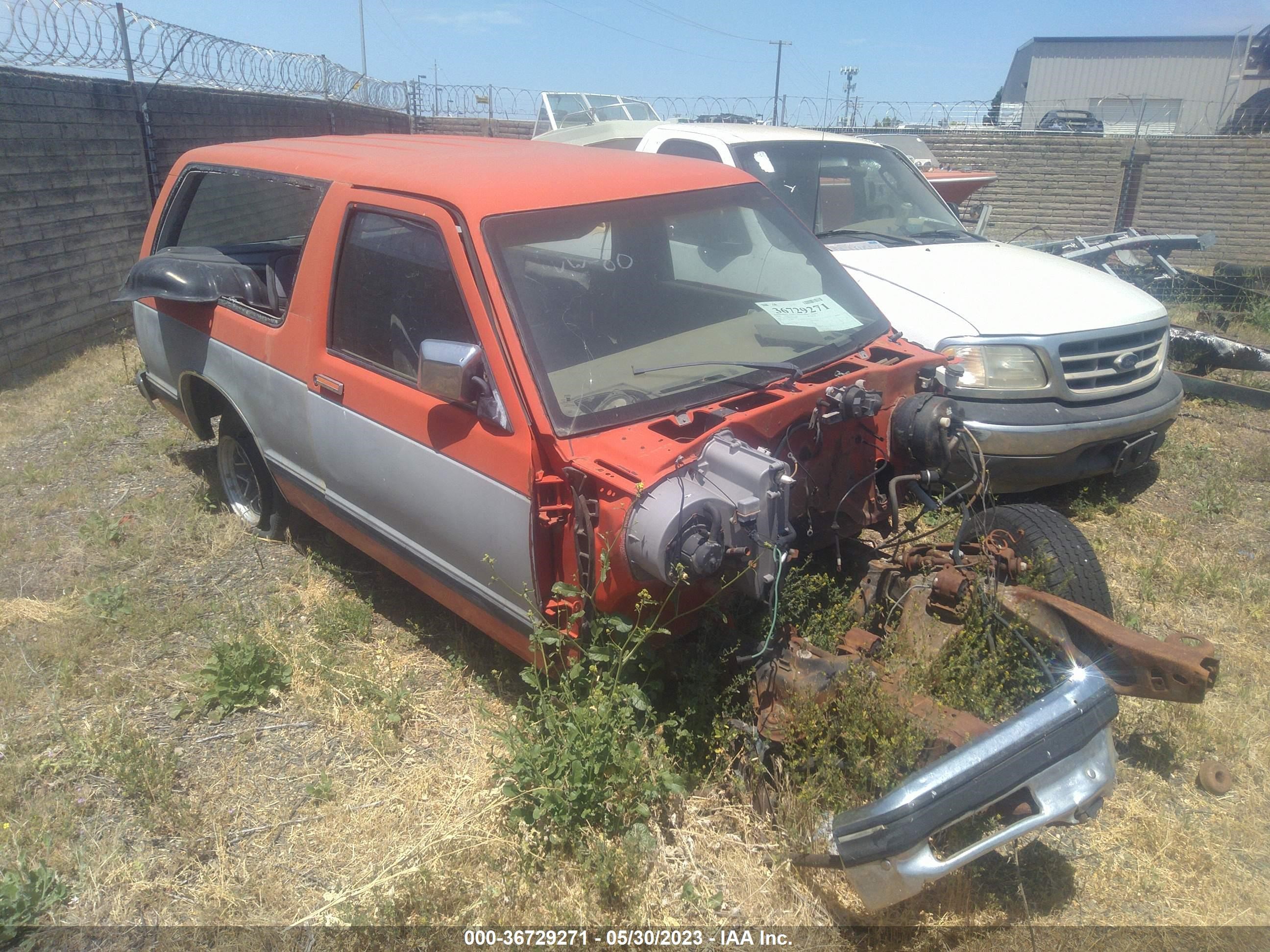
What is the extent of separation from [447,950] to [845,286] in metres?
2.93

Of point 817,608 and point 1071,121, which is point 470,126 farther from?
point 817,608

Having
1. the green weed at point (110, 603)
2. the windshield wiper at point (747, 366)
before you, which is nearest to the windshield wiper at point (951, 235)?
the windshield wiper at point (747, 366)

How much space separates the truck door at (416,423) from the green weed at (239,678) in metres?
0.65

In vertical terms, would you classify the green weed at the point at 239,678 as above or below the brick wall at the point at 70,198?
below

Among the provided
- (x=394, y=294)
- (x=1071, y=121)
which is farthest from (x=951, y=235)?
(x=1071, y=121)

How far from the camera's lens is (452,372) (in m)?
2.78

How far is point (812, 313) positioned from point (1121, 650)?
5.62 feet

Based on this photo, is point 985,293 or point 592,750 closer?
point 592,750

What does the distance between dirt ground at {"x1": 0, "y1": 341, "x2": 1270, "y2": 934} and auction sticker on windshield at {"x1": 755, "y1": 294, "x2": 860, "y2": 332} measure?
1792mm

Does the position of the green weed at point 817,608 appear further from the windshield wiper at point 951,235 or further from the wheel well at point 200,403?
the windshield wiper at point 951,235

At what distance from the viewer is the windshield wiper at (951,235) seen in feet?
18.8

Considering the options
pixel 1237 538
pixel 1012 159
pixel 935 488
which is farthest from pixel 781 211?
pixel 1012 159

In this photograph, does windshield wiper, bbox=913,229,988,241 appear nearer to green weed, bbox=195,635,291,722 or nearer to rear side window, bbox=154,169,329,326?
rear side window, bbox=154,169,329,326

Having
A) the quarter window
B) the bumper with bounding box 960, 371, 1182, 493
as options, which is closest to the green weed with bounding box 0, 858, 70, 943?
the bumper with bounding box 960, 371, 1182, 493
